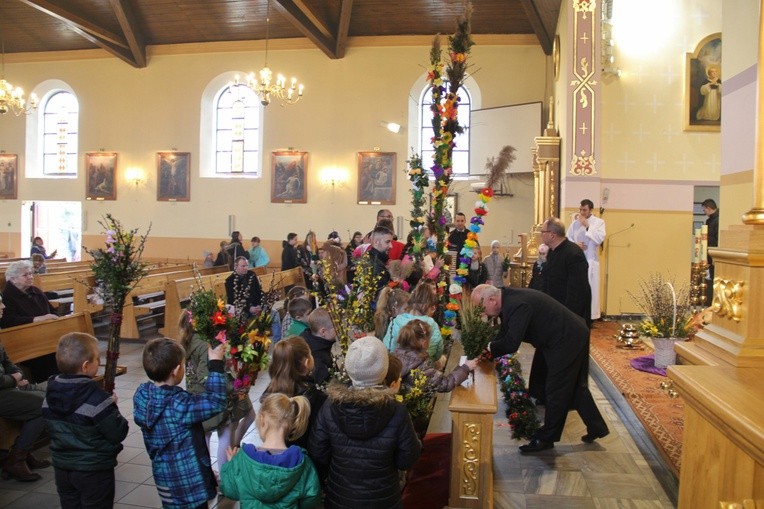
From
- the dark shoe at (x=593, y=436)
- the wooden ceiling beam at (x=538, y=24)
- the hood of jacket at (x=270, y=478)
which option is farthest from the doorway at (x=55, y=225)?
the hood of jacket at (x=270, y=478)

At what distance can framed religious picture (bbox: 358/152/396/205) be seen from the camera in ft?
56.5

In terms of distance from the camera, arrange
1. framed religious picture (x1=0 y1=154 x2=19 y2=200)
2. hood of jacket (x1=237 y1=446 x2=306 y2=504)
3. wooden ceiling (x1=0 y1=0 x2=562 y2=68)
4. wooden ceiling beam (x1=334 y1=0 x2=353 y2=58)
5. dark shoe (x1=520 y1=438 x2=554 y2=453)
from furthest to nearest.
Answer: framed religious picture (x1=0 y1=154 x2=19 y2=200) → wooden ceiling (x1=0 y1=0 x2=562 y2=68) → wooden ceiling beam (x1=334 y1=0 x2=353 y2=58) → dark shoe (x1=520 y1=438 x2=554 y2=453) → hood of jacket (x1=237 y1=446 x2=306 y2=504)

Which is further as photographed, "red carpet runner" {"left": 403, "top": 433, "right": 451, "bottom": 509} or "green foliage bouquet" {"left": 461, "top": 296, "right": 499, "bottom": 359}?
"green foliage bouquet" {"left": 461, "top": 296, "right": 499, "bottom": 359}

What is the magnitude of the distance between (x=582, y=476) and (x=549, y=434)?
43 cm

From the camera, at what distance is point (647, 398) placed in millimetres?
5727

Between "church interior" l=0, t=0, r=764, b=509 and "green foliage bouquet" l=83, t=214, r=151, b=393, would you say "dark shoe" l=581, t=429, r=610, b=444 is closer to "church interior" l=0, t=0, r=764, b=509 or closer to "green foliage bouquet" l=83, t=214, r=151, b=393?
"church interior" l=0, t=0, r=764, b=509

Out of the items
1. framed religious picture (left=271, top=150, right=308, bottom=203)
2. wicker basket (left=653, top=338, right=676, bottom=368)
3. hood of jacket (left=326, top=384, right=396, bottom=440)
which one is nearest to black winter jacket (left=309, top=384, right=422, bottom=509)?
hood of jacket (left=326, top=384, right=396, bottom=440)

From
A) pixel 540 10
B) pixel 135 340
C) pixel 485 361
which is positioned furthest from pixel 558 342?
pixel 540 10

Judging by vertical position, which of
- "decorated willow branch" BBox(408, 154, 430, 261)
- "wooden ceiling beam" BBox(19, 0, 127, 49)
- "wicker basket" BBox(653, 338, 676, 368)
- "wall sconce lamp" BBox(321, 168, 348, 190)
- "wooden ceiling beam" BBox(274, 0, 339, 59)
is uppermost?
"wooden ceiling beam" BBox(19, 0, 127, 49)

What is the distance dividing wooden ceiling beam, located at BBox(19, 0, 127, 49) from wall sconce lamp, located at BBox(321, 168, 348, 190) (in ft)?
22.5

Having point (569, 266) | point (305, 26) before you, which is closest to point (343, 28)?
point (305, 26)

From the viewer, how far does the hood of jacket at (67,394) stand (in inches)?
128

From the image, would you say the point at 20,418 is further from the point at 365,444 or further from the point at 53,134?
the point at 53,134

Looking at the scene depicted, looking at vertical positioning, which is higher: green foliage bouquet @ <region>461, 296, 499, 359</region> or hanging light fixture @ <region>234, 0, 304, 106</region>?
hanging light fixture @ <region>234, 0, 304, 106</region>
